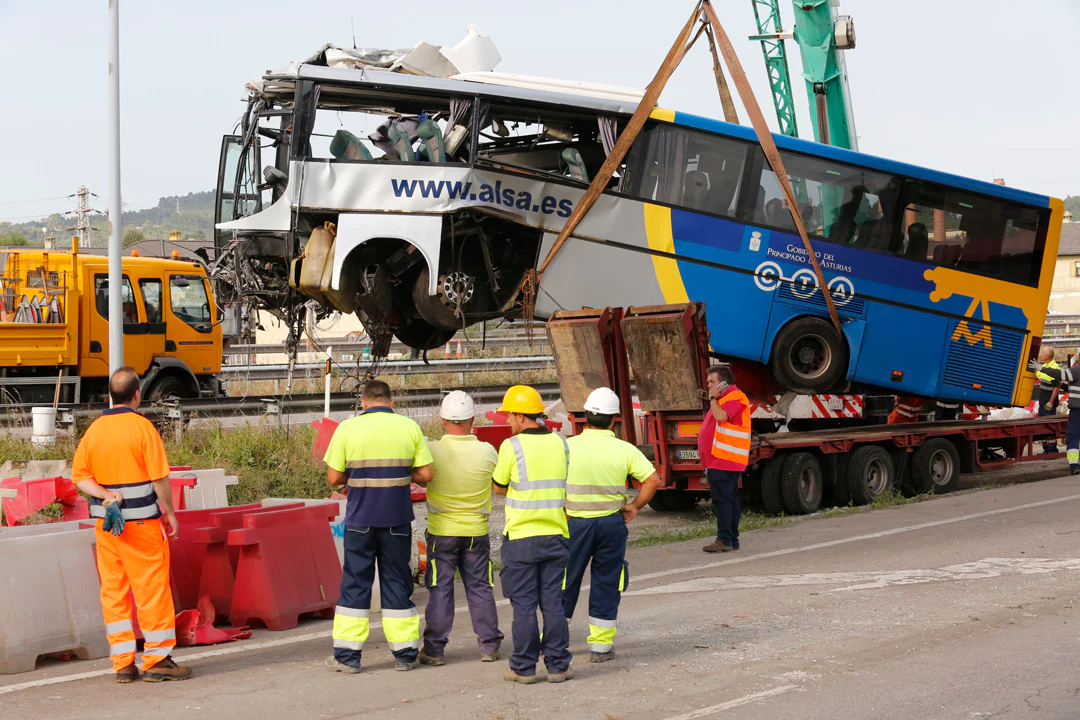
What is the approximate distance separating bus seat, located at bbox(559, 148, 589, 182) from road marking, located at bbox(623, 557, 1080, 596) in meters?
4.69

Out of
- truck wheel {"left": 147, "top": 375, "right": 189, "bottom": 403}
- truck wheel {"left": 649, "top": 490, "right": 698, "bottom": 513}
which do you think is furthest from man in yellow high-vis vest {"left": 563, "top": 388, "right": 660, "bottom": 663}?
truck wheel {"left": 147, "top": 375, "right": 189, "bottom": 403}

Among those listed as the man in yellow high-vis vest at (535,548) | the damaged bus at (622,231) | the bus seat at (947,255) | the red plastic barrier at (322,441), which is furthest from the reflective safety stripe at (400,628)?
the bus seat at (947,255)

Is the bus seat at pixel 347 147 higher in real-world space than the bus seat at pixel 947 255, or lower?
higher

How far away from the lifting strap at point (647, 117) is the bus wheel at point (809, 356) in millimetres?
207

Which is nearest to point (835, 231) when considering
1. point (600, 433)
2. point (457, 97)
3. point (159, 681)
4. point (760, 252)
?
point (760, 252)

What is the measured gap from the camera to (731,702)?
570 cm

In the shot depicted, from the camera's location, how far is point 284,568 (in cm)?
768

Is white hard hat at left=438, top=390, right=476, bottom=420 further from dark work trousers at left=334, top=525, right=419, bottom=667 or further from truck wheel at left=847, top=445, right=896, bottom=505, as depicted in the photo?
truck wheel at left=847, top=445, right=896, bottom=505

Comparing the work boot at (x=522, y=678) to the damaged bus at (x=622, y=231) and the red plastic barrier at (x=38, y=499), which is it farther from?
the damaged bus at (x=622, y=231)

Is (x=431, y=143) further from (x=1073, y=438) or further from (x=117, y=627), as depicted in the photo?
(x=1073, y=438)

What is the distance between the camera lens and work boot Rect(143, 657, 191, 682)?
629 cm

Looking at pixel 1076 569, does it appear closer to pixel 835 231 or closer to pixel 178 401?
pixel 835 231

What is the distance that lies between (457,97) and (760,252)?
11.9 feet

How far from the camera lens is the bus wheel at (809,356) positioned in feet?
41.9
